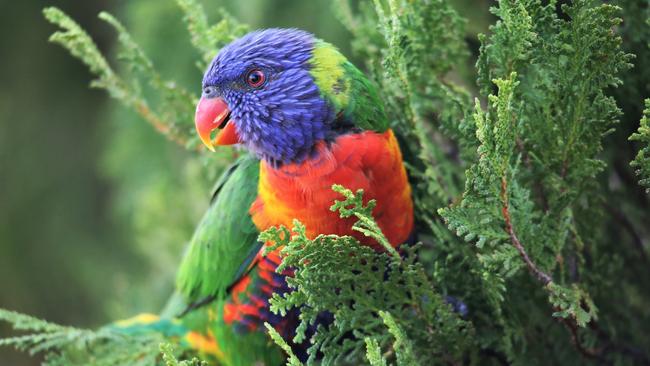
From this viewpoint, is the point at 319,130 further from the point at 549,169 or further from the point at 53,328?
the point at 53,328

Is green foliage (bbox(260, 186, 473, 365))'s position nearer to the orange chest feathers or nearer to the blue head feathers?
the orange chest feathers

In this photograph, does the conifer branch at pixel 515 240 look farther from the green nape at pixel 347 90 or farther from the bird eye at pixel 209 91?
the bird eye at pixel 209 91

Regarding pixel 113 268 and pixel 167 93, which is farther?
pixel 113 268

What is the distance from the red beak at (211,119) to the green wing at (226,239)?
17 centimetres

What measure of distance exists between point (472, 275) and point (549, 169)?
1.02 ft

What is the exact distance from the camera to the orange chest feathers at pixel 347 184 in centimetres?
154

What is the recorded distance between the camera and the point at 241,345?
182 cm

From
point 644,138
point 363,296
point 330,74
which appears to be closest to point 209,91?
point 330,74

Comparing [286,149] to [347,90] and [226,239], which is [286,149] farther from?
[226,239]

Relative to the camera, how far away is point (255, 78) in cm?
163

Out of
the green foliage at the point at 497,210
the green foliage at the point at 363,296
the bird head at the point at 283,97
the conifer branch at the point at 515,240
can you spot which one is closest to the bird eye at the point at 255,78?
the bird head at the point at 283,97

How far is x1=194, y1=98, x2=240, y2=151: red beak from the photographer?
1.65m

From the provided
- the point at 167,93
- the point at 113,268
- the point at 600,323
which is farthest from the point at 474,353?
the point at 113,268

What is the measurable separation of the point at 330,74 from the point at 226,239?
1.77 feet
